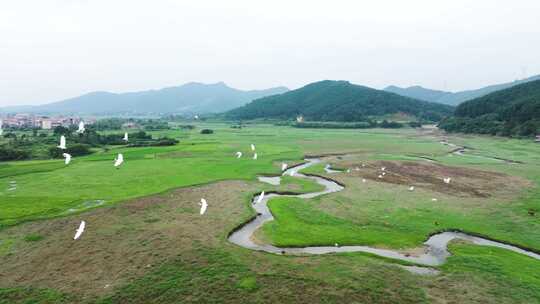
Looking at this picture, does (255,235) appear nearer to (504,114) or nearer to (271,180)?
(271,180)

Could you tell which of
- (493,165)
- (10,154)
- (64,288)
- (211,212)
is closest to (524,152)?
(493,165)

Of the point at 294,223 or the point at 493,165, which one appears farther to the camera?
the point at 493,165

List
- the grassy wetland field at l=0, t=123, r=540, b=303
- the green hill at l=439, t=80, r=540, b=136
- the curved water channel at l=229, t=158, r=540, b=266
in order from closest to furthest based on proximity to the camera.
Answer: the grassy wetland field at l=0, t=123, r=540, b=303 → the curved water channel at l=229, t=158, r=540, b=266 → the green hill at l=439, t=80, r=540, b=136

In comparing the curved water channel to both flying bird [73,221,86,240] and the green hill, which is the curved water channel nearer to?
flying bird [73,221,86,240]

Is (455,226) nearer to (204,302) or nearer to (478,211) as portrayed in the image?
(478,211)

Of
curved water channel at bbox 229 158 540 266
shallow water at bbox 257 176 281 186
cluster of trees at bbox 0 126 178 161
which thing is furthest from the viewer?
cluster of trees at bbox 0 126 178 161

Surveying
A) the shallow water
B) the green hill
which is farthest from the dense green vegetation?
the shallow water

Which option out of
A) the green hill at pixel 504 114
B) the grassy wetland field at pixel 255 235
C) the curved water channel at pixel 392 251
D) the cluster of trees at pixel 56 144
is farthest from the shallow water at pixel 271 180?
the green hill at pixel 504 114
